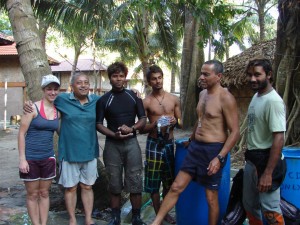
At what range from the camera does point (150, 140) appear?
445 centimetres

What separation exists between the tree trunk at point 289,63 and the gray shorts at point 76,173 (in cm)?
374

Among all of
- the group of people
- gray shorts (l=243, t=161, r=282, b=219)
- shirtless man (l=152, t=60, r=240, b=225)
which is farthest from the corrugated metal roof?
gray shorts (l=243, t=161, r=282, b=219)

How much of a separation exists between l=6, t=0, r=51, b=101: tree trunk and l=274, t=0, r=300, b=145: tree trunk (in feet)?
12.2

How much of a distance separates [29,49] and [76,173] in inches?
74.3

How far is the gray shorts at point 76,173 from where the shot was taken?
13.7 ft

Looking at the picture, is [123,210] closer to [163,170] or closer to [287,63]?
[163,170]

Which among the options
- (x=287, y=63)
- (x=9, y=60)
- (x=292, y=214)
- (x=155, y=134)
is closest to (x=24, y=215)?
(x=155, y=134)

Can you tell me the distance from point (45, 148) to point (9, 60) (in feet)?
60.9

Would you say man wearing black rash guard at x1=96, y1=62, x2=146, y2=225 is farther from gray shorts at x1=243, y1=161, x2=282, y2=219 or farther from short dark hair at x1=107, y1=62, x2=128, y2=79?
gray shorts at x1=243, y1=161, x2=282, y2=219

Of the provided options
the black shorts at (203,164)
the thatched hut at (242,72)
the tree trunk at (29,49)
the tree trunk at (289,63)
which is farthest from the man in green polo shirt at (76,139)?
the thatched hut at (242,72)

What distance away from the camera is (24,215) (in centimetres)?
509

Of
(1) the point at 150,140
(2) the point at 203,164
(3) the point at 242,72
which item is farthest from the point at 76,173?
(3) the point at 242,72

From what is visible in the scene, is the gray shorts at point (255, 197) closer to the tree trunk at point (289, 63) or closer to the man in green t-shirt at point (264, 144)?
the man in green t-shirt at point (264, 144)

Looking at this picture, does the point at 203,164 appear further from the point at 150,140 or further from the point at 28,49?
the point at 28,49
